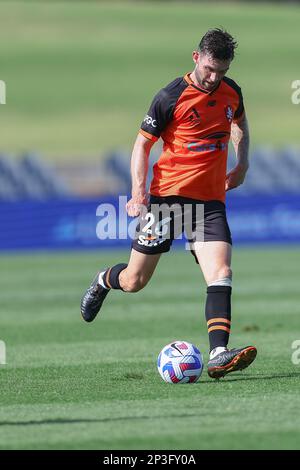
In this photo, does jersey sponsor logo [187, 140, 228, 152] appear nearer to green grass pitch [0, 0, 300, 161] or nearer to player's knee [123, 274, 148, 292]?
player's knee [123, 274, 148, 292]

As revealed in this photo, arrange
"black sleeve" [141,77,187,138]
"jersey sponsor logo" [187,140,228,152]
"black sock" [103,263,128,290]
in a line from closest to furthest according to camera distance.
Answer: "black sleeve" [141,77,187,138], "jersey sponsor logo" [187,140,228,152], "black sock" [103,263,128,290]

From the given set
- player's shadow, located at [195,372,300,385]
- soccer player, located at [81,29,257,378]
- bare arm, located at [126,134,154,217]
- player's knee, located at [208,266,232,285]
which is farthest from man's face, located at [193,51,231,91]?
player's shadow, located at [195,372,300,385]

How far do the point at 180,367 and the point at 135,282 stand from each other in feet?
4.28

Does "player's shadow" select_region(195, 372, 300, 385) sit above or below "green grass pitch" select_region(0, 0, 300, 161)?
below

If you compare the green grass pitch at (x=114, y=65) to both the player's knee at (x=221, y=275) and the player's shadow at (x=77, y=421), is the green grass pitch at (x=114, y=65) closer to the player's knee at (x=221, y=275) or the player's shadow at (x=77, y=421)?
the player's knee at (x=221, y=275)

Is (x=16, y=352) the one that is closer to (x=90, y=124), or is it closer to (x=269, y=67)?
(x=90, y=124)

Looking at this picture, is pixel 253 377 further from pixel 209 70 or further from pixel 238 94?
pixel 209 70

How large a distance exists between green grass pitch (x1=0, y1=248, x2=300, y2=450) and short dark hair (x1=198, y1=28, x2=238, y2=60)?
254 cm

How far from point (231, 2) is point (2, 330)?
8369cm

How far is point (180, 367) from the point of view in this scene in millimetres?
9648

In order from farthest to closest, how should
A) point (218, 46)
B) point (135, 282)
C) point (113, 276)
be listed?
point (113, 276) → point (135, 282) → point (218, 46)

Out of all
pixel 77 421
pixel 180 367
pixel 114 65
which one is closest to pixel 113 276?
pixel 180 367

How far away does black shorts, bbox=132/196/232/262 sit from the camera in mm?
10266

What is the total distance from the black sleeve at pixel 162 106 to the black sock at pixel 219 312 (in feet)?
4.45
